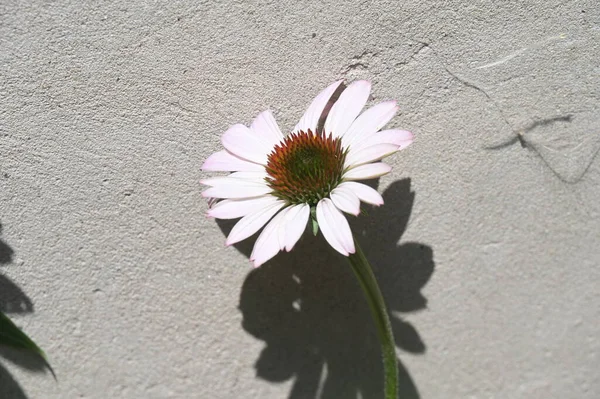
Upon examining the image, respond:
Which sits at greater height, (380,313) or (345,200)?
(345,200)

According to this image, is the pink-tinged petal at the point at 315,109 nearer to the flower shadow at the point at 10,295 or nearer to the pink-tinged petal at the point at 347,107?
the pink-tinged petal at the point at 347,107

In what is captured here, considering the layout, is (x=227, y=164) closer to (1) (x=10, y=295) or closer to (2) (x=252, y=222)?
(2) (x=252, y=222)

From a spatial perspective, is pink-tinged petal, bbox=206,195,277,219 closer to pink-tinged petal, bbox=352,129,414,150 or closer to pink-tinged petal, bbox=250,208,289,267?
pink-tinged petal, bbox=250,208,289,267

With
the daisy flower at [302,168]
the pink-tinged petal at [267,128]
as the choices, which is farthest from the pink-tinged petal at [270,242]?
the pink-tinged petal at [267,128]

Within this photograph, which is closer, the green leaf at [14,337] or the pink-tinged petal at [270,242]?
the pink-tinged petal at [270,242]

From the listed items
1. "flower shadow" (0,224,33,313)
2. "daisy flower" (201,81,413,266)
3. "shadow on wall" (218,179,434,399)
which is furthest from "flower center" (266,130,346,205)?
"flower shadow" (0,224,33,313)

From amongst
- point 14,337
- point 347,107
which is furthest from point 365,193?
point 14,337

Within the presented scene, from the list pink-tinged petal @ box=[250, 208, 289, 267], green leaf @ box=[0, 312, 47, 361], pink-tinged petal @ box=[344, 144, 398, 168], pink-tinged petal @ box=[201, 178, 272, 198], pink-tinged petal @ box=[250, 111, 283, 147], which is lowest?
green leaf @ box=[0, 312, 47, 361]

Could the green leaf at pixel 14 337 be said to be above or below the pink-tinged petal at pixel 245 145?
below
